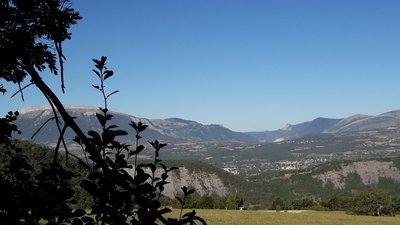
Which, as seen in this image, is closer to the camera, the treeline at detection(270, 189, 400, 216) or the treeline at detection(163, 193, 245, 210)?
the treeline at detection(163, 193, 245, 210)

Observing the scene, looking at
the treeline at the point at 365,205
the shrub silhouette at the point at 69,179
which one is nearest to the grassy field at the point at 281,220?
the treeline at the point at 365,205

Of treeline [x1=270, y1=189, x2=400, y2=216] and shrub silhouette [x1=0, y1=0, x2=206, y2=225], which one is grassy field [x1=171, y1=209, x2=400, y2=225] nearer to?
treeline [x1=270, y1=189, x2=400, y2=216]

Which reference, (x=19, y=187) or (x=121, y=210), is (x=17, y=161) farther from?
(x=121, y=210)

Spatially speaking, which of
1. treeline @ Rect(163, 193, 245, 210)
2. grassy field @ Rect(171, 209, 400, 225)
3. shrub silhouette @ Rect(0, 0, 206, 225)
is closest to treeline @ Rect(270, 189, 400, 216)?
treeline @ Rect(163, 193, 245, 210)

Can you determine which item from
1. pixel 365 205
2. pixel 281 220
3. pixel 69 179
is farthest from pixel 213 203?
pixel 69 179

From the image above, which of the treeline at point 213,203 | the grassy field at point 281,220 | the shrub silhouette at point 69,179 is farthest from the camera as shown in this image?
the treeline at point 213,203

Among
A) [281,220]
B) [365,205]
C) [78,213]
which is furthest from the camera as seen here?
[365,205]

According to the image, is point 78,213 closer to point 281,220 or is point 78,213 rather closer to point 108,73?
point 108,73

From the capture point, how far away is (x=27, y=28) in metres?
3.66

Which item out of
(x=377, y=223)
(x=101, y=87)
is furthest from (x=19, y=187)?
(x=377, y=223)

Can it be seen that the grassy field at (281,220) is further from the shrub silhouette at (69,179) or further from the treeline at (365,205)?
the shrub silhouette at (69,179)

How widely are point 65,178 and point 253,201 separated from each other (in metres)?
191

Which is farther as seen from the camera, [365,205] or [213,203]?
[365,205]

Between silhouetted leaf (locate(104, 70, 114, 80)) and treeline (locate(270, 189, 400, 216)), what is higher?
silhouetted leaf (locate(104, 70, 114, 80))
